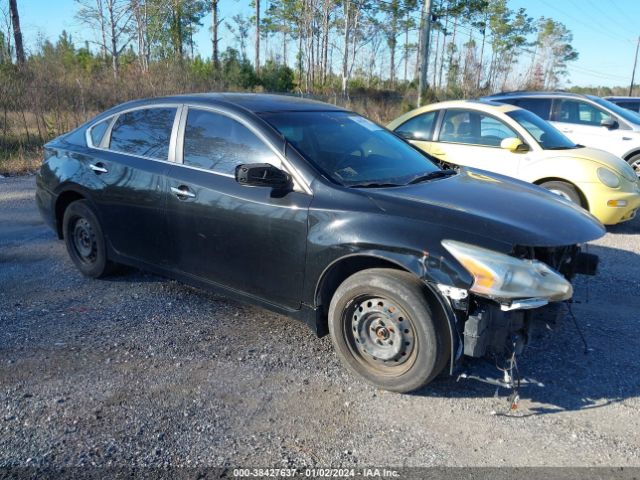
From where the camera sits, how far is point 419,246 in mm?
2975

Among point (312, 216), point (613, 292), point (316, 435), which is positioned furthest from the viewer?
point (613, 292)

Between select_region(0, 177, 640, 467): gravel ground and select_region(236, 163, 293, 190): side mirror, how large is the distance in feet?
3.77

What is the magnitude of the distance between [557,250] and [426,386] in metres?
1.12

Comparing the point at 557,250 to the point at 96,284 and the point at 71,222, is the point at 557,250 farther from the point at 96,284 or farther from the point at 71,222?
the point at 71,222

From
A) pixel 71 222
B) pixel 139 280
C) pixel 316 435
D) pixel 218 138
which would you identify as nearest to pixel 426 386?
pixel 316 435

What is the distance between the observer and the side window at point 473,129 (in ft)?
23.9

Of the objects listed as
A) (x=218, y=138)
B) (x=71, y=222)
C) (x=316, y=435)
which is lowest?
(x=316, y=435)

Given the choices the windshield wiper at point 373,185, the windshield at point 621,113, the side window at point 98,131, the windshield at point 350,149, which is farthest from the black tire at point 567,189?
the side window at point 98,131

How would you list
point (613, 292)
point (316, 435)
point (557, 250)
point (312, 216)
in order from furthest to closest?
point (613, 292) → point (312, 216) → point (557, 250) → point (316, 435)

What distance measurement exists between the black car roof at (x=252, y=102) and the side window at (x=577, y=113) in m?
6.63

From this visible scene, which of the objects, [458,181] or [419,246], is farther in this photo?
[458,181]

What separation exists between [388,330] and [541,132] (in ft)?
17.2

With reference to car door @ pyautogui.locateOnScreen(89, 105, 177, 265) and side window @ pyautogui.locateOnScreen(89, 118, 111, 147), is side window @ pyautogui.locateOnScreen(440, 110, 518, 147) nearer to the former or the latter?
car door @ pyautogui.locateOnScreen(89, 105, 177, 265)

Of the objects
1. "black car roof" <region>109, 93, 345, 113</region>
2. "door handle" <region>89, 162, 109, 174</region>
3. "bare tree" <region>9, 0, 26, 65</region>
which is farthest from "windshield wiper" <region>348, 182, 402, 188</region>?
"bare tree" <region>9, 0, 26, 65</region>
